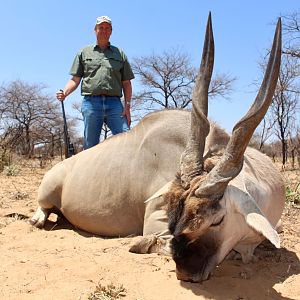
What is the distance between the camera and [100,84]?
520 cm

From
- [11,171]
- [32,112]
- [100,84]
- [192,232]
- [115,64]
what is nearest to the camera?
[192,232]

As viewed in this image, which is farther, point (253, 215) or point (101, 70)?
point (101, 70)

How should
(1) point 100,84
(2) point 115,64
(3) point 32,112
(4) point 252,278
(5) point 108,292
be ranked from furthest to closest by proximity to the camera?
(3) point 32,112 < (2) point 115,64 < (1) point 100,84 < (4) point 252,278 < (5) point 108,292

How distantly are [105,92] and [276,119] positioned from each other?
15.7 m

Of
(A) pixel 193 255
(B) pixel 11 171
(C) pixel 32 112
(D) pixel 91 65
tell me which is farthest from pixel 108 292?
(C) pixel 32 112

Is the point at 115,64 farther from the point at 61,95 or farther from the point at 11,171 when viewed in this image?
the point at 11,171

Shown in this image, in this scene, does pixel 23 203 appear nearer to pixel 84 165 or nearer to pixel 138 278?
pixel 84 165

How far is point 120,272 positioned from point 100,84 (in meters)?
2.73

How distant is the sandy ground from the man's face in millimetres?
2341

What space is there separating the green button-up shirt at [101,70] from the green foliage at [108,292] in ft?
9.70

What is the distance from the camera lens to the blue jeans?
5.23 m

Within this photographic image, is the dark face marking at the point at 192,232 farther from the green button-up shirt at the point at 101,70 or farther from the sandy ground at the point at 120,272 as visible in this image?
the green button-up shirt at the point at 101,70

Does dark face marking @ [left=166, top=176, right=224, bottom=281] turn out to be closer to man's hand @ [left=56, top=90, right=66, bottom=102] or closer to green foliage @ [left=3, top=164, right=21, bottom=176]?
man's hand @ [left=56, top=90, right=66, bottom=102]

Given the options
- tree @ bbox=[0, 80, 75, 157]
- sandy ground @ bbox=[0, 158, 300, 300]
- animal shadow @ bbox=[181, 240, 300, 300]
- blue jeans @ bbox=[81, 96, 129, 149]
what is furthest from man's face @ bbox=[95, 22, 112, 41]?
tree @ bbox=[0, 80, 75, 157]
